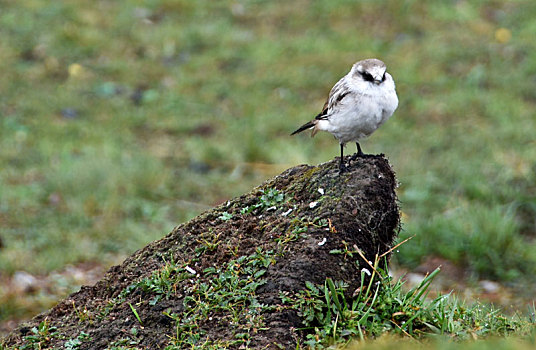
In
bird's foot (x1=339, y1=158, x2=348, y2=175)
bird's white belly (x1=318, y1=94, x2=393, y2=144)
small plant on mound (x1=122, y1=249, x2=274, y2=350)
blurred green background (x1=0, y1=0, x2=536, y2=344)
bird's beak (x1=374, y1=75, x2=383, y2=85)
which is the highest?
blurred green background (x1=0, y1=0, x2=536, y2=344)

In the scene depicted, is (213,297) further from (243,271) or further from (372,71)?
(372,71)

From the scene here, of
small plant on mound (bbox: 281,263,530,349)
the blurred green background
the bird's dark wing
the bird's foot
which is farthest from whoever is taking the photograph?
the blurred green background

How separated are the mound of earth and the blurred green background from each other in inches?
75.7

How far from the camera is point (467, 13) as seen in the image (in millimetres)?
11289

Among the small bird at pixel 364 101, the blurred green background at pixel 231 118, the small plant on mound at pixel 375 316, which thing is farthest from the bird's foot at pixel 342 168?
the blurred green background at pixel 231 118

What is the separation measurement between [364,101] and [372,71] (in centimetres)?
17

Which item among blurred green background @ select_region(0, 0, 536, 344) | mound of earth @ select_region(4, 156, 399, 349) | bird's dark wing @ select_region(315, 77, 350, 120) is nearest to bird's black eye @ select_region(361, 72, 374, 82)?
bird's dark wing @ select_region(315, 77, 350, 120)

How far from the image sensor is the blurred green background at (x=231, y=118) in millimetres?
6680

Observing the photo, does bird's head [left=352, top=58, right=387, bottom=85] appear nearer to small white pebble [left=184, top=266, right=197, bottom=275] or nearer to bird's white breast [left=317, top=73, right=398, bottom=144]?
bird's white breast [left=317, top=73, right=398, bottom=144]

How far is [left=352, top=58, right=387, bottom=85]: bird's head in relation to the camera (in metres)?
3.99

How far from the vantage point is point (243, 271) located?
361cm

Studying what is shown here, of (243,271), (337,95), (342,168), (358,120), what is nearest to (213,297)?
(243,271)

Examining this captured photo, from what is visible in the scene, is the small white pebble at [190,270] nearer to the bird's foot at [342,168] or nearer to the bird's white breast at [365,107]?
the bird's foot at [342,168]

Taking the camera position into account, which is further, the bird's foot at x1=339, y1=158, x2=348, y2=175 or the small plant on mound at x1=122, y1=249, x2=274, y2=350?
the bird's foot at x1=339, y1=158, x2=348, y2=175
